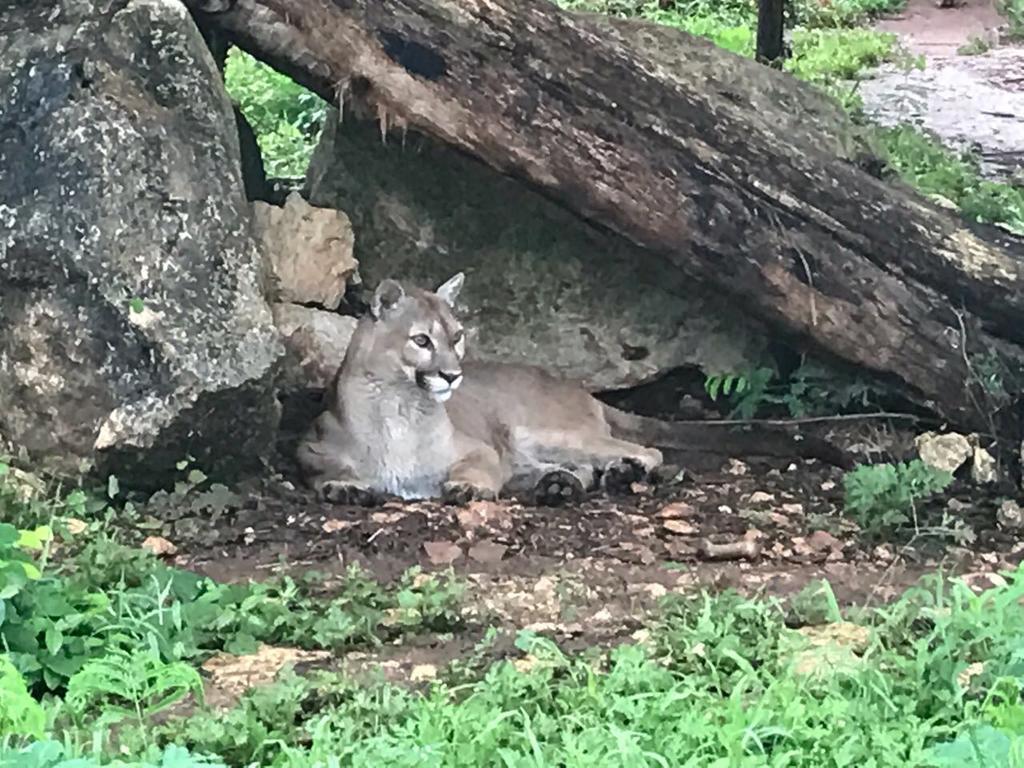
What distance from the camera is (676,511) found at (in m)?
6.81

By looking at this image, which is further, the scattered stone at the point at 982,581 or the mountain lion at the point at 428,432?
the mountain lion at the point at 428,432

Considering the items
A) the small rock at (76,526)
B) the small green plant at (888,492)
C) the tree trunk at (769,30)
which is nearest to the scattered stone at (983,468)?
the small green plant at (888,492)

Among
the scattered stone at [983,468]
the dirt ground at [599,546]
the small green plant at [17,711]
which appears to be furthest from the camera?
the scattered stone at [983,468]

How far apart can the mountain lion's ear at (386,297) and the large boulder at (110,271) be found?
843 millimetres

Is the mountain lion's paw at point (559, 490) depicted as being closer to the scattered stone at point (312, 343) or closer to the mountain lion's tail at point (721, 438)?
the mountain lion's tail at point (721, 438)

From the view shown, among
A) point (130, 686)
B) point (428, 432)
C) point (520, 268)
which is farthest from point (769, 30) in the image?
point (130, 686)

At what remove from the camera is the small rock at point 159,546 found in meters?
5.91

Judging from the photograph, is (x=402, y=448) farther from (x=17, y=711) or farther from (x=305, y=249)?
(x=17, y=711)

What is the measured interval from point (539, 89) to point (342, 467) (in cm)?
200

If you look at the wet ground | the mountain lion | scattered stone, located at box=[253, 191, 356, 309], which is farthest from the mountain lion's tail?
the wet ground

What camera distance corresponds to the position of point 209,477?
6.59 meters

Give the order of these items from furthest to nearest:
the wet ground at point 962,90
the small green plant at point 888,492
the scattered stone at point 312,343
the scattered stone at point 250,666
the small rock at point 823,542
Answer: the wet ground at point 962,90
the scattered stone at point 312,343
the small green plant at point 888,492
the small rock at point 823,542
the scattered stone at point 250,666

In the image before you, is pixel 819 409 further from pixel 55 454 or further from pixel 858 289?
pixel 55 454

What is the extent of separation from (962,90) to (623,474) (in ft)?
25.2
